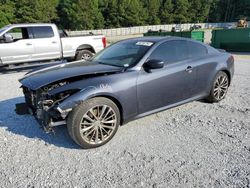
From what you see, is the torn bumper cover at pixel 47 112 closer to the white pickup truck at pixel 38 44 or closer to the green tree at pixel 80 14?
the white pickup truck at pixel 38 44

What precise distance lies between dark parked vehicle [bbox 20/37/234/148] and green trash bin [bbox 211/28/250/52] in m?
11.2

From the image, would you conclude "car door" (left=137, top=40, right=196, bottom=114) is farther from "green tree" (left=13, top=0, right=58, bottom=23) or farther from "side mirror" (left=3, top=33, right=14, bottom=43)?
"green tree" (left=13, top=0, right=58, bottom=23)

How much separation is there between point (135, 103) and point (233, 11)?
10075 cm

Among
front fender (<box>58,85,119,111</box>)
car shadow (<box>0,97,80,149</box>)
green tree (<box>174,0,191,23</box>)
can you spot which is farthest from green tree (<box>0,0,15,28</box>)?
front fender (<box>58,85,119,111</box>)

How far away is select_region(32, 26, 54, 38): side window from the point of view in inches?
373

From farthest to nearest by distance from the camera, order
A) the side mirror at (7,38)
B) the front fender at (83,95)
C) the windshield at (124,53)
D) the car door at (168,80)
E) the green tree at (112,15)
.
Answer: the green tree at (112,15) < the side mirror at (7,38) < the windshield at (124,53) < the car door at (168,80) < the front fender at (83,95)

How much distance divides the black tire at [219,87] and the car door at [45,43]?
667cm

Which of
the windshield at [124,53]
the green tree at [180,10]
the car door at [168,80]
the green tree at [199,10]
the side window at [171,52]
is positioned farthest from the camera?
the green tree at [199,10]

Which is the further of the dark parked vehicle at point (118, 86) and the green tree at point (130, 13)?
the green tree at point (130, 13)

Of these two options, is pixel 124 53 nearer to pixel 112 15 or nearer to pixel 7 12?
pixel 7 12

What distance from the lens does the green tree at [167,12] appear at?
78.1 m

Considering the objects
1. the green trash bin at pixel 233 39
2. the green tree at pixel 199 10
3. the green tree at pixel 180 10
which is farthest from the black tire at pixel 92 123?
the green tree at pixel 199 10

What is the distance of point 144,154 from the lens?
134 inches

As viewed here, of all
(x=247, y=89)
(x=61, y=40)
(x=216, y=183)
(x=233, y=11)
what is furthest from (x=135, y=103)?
(x=233, y=11)
